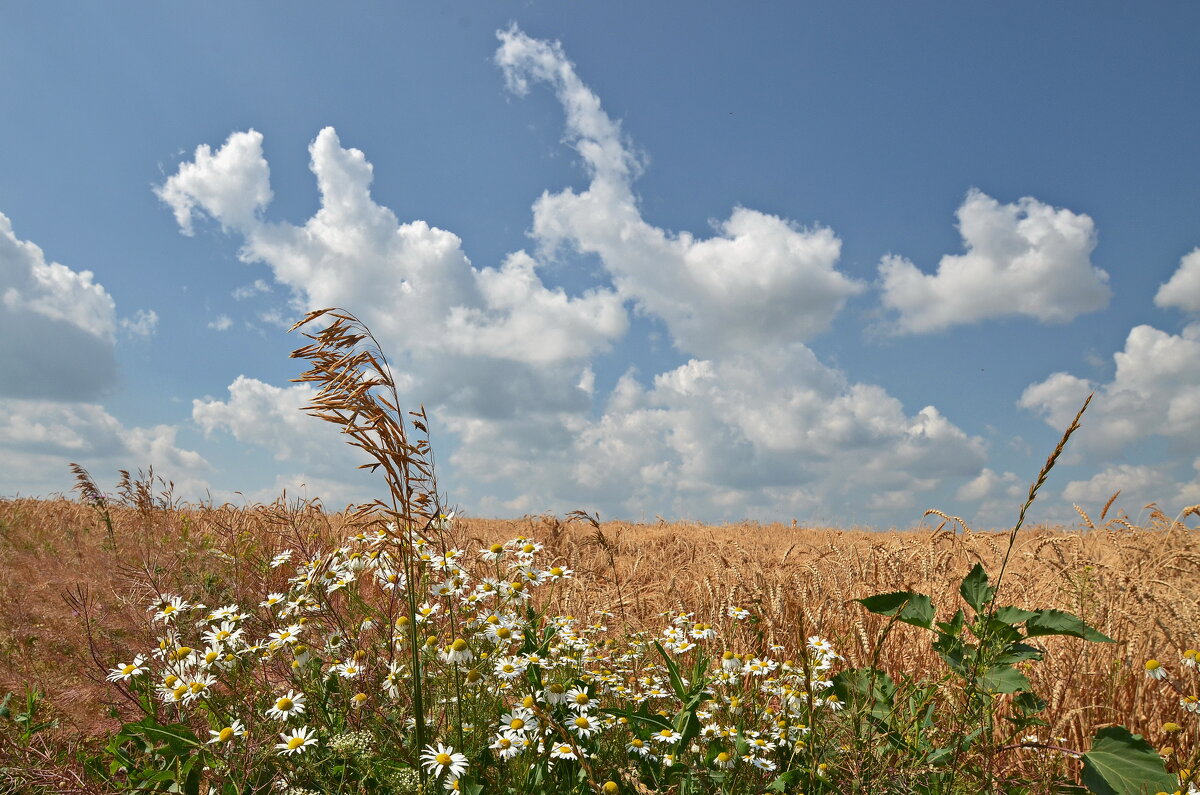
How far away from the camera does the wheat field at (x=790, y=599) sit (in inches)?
142

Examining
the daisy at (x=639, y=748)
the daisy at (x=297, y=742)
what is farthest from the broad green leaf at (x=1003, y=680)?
the daisy at (x=297, y=742)

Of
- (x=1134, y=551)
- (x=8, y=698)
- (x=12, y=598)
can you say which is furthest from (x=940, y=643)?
(x=12, y=598)

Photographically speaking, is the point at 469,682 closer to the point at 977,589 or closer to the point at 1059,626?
the point at 977,589

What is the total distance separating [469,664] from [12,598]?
222 inches

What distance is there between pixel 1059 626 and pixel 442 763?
7.82 feet

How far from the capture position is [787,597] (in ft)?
16.8

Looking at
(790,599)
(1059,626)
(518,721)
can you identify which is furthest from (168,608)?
(1059,626)

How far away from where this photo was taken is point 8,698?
13.9 feet

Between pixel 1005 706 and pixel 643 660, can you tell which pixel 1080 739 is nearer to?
pixel 1005 706

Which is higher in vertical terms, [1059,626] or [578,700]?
[1059,626]

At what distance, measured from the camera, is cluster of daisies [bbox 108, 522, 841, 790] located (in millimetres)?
2670

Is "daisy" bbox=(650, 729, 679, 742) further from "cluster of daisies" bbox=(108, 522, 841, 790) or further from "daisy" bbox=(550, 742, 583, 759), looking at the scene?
"daisy" bbox=(550, 742, 583, 759)

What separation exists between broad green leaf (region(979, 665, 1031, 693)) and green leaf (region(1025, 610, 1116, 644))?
0.65ft

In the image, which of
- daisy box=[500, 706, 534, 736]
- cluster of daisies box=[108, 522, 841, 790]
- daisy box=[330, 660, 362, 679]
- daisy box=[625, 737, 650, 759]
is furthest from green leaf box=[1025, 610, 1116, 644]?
daisy box=[330, 660, 362, 679]
